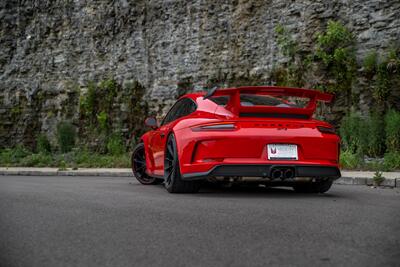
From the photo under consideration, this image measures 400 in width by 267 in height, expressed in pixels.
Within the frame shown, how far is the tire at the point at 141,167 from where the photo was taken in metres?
9.01

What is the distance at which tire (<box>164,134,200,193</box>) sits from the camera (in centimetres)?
664

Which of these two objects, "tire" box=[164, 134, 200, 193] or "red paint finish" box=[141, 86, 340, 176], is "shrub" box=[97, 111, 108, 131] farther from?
"red paint finish" box=[141, 86, 340, 176]

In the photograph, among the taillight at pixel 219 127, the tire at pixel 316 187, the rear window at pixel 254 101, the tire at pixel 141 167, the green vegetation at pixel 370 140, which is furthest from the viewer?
the green vegetation at pixel 370 140

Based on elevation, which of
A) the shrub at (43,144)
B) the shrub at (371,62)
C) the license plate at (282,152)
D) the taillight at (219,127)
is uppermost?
the shrub at (371,62)

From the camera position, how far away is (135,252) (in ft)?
10.9

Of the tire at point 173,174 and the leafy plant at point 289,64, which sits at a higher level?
the leafy plant at point 289,64

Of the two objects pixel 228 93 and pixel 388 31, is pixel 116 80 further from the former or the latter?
pixel 228 93

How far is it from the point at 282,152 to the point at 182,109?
1855 millimetres

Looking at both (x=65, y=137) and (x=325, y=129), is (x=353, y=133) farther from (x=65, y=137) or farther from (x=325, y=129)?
(x=65, y=137)

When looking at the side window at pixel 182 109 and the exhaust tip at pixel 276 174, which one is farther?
the side window at pixel 182 109

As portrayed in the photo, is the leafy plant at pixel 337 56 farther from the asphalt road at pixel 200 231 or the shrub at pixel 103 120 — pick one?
the shrub at pixel 103 120

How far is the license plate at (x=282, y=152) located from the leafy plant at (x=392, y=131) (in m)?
6.01

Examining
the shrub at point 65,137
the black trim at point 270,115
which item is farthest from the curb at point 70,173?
the black trim at point 270,115

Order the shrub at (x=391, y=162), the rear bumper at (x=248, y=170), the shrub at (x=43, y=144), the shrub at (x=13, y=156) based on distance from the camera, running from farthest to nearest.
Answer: the shrub at (x=43, y=144) < the shrub at (x=13, y=156) < the shrub at (x=391, y=162) < the rear bumper at (x=248, y=170)
